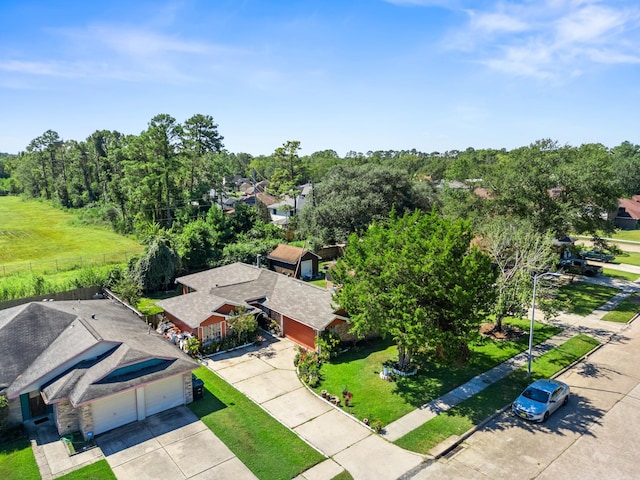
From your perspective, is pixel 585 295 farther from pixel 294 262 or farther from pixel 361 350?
pixel 294 262

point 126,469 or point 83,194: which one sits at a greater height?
point 83,194

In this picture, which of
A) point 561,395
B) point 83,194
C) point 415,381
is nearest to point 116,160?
point 83,194

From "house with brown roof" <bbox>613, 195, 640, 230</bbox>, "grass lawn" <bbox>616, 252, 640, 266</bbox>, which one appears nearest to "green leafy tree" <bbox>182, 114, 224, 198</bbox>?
"grass lawn" <bbox>616, 252, 640, 266</bbox>

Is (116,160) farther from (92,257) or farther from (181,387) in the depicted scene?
(181,387)

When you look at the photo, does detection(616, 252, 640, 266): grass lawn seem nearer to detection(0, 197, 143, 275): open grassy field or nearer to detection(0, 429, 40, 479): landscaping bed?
detection(0, 197, 143, 275): open grassy field

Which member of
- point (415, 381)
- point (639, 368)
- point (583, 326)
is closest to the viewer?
point (415, 381)

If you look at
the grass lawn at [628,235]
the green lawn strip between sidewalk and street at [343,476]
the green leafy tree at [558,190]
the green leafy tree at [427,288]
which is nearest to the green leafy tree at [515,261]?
the green leafy tree at [558,190]

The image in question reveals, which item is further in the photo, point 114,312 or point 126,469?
point 114,312

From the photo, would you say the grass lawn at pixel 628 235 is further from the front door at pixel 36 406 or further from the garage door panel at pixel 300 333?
the front door at pixel 36 406
